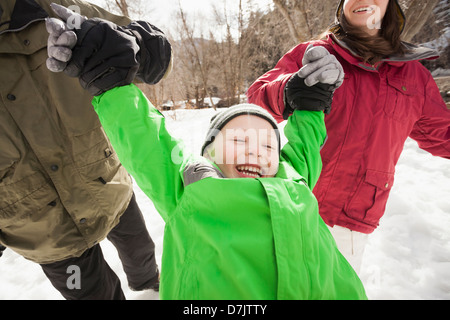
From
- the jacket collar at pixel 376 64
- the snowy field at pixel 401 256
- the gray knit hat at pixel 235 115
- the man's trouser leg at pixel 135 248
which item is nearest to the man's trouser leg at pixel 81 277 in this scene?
the man's trouser leg at pixel 135 248

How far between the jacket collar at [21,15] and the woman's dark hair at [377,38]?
160cm

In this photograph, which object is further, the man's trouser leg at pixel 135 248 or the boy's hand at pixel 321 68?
the man's trouser leg at pixel 135 248

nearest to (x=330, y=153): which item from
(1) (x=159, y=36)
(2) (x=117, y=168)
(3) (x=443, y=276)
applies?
(1) (x=159, y=36)

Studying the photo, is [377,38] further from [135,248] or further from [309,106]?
[135,248]

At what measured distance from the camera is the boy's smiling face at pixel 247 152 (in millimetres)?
1116

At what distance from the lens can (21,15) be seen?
100 centimetres

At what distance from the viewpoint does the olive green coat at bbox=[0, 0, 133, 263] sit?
102 cm

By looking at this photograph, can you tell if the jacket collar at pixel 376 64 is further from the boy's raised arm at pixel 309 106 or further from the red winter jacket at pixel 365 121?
the boy's raised arm at pixel 309 106

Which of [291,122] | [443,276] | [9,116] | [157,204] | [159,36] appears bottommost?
[443,276]

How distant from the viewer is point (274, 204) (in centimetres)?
90

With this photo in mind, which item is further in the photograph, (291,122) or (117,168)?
(117,168)

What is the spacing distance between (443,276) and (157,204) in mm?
2346

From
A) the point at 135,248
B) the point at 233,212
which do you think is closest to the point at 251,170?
the point at 233,212

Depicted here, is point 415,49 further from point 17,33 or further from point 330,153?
point 17,33
